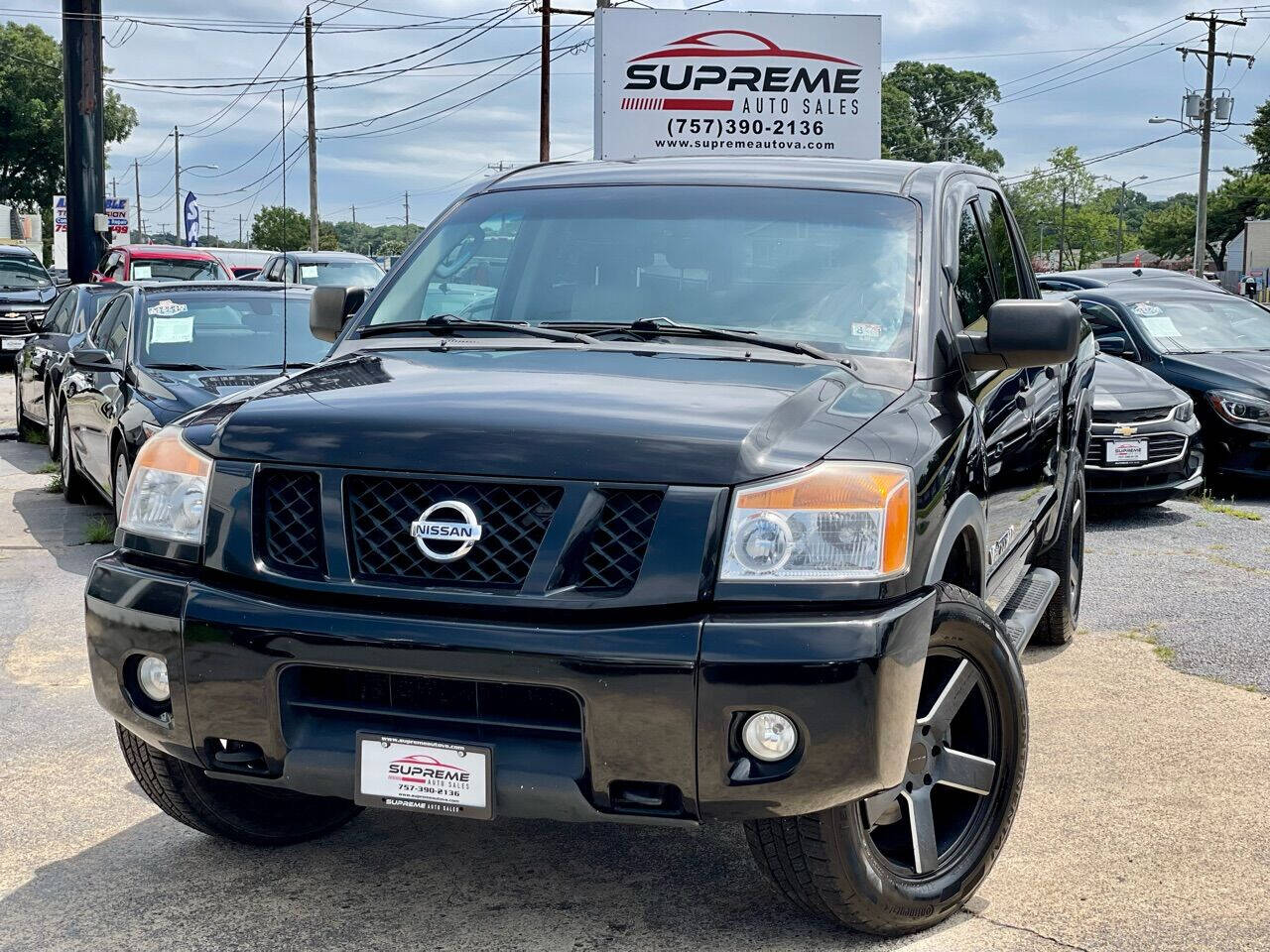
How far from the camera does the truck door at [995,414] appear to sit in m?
4.19

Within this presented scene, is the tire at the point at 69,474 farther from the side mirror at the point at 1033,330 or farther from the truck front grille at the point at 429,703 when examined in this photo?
the side mirror at the point at 1033,330

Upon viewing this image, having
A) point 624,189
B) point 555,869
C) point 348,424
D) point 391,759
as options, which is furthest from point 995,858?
point 624,189

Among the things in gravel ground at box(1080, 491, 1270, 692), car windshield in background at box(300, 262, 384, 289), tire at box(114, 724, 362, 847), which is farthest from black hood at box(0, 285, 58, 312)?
tire at box(114, 724, 362, 847)

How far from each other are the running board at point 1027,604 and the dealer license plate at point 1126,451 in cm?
395

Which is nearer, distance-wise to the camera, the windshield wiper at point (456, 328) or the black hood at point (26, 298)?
the windshield wiper at point (456, 328)

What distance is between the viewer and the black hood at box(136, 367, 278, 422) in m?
7.88

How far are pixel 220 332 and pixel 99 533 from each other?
1.39 meters

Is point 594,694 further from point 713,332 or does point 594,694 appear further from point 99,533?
point 99,533

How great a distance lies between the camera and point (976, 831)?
3541 millimetres

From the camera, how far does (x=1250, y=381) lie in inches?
424

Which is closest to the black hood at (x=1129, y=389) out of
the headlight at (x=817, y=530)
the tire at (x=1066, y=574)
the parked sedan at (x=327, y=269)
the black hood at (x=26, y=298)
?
the tire at (x=1066, y=574)

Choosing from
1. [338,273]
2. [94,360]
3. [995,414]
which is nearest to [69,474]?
[94,360]

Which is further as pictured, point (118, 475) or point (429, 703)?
point (118, 475)

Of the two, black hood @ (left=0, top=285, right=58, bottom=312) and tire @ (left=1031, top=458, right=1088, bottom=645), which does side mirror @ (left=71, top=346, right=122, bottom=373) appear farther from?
black hood @ (left=0, top=285, right=58, bottom=312)
